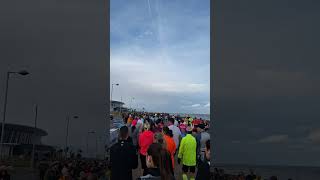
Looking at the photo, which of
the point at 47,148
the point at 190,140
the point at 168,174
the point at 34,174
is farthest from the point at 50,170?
the point at 47,148

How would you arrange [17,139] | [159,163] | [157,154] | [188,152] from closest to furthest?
1. [159,163]
2. [157,154]
3. [188,152]
4. [17,139]

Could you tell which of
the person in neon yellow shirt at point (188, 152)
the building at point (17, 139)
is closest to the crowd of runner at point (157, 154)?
the person in neon yellow shirt at point (188, 152)

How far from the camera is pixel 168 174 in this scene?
5.57 metres

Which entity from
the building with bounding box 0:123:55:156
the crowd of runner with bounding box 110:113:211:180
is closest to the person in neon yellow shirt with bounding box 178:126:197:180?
the crowd of runner with bounding box 110:113:211:180

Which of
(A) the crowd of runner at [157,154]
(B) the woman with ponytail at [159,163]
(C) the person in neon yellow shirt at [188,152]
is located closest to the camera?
(B) the woman with ponytail at [159,163]

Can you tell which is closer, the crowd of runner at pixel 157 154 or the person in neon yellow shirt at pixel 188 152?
the crowd of runner at pixel 157 154

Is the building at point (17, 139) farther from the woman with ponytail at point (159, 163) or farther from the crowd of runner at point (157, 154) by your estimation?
the woman with ponytail at point (159, 163)

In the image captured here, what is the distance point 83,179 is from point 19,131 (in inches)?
4514

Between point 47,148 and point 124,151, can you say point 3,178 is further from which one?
point 47,148

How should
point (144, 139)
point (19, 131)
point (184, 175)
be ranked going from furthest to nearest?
point (19, 131) < point (184, 175) < point (144, 139)

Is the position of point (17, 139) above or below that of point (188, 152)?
below

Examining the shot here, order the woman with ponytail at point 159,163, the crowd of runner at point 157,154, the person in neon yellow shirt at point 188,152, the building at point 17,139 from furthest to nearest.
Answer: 1. the building at point 17,139
2. the person in neon yellow shirt at point 188,152
3. the crowd of runner at point 157,154
4. the woman with ponytail at point 159,163

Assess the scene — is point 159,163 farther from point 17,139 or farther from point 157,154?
point 17,139

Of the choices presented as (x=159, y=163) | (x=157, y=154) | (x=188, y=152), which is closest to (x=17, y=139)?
(x=188, y=152)
